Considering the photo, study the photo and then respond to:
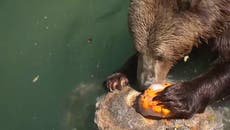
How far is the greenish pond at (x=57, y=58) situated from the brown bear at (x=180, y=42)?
1.54 feet

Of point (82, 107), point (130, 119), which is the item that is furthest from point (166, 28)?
point (82, 107)

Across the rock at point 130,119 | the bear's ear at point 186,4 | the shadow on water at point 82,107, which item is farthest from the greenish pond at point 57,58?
the bear's ear at point 186,4

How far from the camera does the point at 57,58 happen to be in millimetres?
8227

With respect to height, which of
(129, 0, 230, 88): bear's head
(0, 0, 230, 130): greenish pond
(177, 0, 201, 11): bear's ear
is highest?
(177, 0, 201, 11): bear's ear

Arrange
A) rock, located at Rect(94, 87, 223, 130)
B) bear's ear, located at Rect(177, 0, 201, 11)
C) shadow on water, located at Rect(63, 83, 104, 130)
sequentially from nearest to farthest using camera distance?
bear's ear, located at Rect(177, 0, 201, 11)
rock, located at Rect(94, 87, 223, 130)
shadow on water, located at Rect(63, 83, 104, 130)

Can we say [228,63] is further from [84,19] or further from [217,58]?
[84,19]

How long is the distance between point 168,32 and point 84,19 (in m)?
2.03

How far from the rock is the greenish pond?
372 millimetres

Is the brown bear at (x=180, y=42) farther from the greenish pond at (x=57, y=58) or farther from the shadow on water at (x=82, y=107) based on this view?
the shadow on water at (x=82, y=107)

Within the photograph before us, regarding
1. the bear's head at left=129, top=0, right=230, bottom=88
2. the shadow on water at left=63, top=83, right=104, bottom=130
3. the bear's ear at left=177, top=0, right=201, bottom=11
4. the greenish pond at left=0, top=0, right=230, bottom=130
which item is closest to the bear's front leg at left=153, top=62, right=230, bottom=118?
the bear's head at left=129, top=0, right=230, bottom=88

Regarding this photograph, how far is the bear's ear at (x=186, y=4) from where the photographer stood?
6746 mm

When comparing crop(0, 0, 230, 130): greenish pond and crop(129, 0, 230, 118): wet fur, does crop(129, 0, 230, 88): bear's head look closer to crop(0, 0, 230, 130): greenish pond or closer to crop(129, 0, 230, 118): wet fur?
crop(129, 0, 230, 118): wet fur

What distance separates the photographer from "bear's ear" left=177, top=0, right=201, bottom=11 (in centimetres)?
675

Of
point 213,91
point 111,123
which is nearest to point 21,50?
point 111,123
